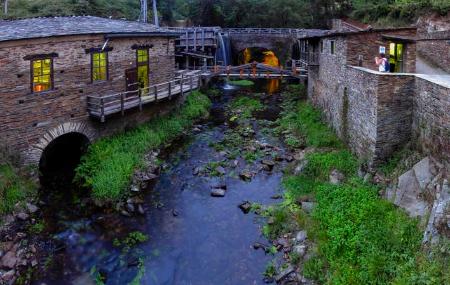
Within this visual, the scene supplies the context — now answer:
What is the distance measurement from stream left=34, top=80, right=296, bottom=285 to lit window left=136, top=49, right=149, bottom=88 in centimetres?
471

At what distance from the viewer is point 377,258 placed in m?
10.8

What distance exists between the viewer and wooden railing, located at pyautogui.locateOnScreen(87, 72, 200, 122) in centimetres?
1912

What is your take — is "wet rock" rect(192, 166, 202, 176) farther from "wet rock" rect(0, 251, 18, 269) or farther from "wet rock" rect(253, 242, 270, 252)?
"wet rock" rect(0, 251, 18, 269)

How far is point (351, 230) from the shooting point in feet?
40.2

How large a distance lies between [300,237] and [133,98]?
38.0ft

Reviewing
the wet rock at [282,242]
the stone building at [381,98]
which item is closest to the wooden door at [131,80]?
the stone building at [381,98]

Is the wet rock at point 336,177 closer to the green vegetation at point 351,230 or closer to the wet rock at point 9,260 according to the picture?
the green vegetation at point 351,230

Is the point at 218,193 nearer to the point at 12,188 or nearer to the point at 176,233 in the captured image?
the point at 176,233

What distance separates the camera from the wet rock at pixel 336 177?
51.8 feet

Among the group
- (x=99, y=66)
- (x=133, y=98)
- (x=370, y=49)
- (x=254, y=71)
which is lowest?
(x=133, y=98)

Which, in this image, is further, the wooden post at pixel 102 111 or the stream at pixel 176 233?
the wooden post at pixel 102 111

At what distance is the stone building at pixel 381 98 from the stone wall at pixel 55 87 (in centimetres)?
979

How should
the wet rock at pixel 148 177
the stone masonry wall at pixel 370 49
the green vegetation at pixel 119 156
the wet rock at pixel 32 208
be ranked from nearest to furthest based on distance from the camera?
1. the wet rock at pixel 32 208
2. the green vegetation at pixel 119 156
3. the wet rock at pixel 148 177
4. the stone masonry wall at pixel 370 49

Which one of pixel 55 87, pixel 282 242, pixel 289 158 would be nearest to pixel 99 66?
pixel 55 87
